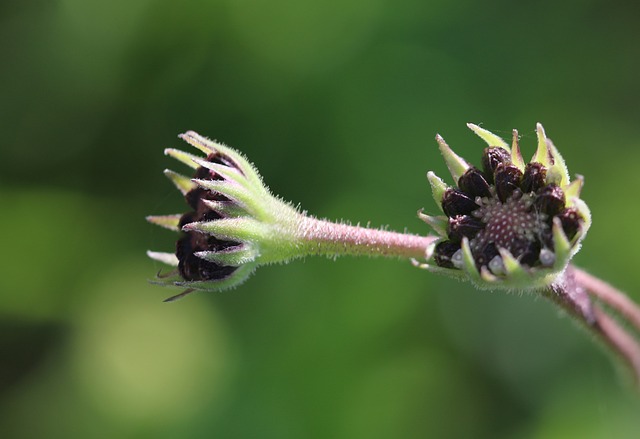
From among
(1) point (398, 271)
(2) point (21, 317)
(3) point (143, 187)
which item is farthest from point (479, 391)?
(2) point (21, 317)

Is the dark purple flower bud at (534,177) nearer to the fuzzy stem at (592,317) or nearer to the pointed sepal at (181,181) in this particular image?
the fuzzy stem at (592,317)

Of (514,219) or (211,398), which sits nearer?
(514,219)

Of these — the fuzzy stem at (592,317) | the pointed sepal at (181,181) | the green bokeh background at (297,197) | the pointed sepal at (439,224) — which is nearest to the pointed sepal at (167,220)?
the pointed sepal at (181,181)

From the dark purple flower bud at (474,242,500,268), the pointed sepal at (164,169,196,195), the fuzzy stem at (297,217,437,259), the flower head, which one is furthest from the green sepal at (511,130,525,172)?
the pointed sepal at (164,169,196,195)

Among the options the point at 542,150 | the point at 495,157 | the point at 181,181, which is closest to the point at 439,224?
the point at 495,157

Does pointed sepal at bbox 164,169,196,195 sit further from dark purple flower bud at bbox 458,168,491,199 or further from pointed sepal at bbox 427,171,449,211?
dark purple flower bud at bbox 458,168,491,199

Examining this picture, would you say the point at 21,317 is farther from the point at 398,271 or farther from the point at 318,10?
the point at 318,10

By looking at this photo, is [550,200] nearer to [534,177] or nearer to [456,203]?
[534,177]
